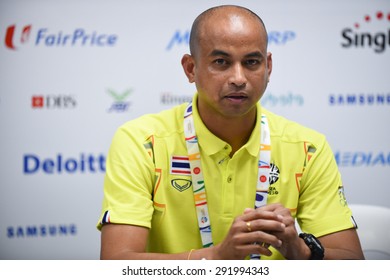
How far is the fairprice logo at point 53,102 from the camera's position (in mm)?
2863

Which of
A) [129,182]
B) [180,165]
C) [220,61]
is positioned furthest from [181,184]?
[220,61]

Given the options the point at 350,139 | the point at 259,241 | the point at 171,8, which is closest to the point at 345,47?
the point at 350,139

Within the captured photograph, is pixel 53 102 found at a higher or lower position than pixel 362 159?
higher

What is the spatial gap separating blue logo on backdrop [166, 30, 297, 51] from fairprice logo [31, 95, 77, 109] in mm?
682

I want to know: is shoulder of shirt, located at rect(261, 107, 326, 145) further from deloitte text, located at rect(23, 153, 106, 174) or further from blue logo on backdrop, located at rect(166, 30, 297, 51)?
deloitte text, located at rect(23, 153, 106, 174)

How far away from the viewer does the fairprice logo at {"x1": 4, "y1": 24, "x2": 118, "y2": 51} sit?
2840 mm

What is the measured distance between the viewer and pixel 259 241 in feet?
4.54

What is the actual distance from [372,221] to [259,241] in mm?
839

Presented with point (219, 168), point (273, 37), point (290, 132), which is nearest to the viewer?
point (219, 168)

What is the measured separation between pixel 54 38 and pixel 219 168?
5.41 feet

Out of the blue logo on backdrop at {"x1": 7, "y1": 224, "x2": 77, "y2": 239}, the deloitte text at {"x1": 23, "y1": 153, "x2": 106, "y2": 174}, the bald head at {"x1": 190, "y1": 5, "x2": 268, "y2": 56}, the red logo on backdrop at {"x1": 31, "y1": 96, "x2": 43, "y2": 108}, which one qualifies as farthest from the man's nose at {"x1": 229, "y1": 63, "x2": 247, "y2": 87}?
the blue logo on backdrop at {"x1": 7, "y1": 224, "x2": 77, "y2": 239}

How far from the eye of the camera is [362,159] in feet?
10.0

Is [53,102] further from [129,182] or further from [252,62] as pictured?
[252,62]
